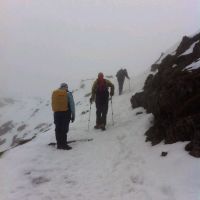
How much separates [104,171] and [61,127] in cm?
414

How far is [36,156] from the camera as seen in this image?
13688 mm

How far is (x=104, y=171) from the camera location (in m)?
11.9

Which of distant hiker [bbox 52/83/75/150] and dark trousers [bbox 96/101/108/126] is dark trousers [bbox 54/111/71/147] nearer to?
distant hiker [bbox 52/83/75/150]

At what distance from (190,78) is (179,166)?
4041 millimetres

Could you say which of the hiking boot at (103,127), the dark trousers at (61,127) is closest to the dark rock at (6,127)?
the hiking boot at (103,127)

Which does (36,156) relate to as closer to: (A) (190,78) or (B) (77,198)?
(B) (77,198)

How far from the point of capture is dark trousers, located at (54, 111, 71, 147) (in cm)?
1517

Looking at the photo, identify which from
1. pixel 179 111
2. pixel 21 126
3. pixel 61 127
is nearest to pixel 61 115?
pixel 61 127

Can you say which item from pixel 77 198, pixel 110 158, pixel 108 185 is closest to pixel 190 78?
pixel 110 158

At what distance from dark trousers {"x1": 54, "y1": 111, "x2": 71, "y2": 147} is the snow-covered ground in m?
0.50

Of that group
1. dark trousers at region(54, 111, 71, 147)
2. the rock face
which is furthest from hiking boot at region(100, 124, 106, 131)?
the rock face

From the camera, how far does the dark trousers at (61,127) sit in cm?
1517

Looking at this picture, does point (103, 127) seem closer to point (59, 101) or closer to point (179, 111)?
point (59, 101)

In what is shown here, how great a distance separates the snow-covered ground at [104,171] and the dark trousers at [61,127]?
501 mm
